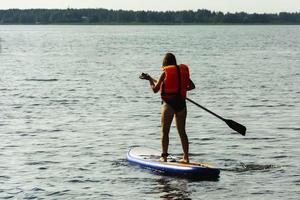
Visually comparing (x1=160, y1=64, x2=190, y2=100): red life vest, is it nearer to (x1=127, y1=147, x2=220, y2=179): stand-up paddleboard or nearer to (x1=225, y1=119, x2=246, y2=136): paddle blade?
(x1=127, y1=147, x2=220, y2=179): stand-up paddleboard

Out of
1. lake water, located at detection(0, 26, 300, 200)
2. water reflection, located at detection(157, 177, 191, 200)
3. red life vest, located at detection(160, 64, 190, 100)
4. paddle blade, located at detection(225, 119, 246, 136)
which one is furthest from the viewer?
paddle blade, located at detection(225, 119, 246, 136)

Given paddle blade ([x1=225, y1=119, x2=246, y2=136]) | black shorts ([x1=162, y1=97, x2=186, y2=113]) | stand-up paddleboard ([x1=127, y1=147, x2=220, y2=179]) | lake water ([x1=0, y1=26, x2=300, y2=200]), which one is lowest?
lake water ([x1=0, y1=26, x2=300, y2=200])

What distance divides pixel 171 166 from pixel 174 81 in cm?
180

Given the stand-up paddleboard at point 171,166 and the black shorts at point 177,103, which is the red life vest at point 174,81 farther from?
the stand-up paddleboard at point 171,166

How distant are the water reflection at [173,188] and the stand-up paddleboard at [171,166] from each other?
0.77 ft

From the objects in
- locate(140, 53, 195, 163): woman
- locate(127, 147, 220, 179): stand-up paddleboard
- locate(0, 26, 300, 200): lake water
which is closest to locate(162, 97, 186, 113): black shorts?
locate(140, 53, 195, 163): woman

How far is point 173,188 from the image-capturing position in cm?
1417

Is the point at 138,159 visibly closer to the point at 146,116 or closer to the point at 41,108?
the point at 146,116

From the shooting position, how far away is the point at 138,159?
1617 centimetres

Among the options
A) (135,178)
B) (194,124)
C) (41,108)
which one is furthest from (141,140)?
(41,108)

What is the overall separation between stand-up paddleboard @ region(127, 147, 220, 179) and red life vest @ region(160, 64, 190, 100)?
1451 mm

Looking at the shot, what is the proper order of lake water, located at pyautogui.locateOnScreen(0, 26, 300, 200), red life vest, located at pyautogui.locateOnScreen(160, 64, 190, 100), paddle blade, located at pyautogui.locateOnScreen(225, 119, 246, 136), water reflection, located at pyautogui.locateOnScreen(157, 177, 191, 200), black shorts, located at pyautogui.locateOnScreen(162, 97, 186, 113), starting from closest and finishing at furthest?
1. water reflection, located at pyautogui.locateOnScreen(157, 177, 191, 200)
2. lake water, located at pyautogui.locateOnScreen(0, 26, 300, 200)
3. red life vest, located at pyautogui.locateOnScreen(160, 64, 190, 100)
4. black shorts, located at pyautogui.locateOnScreen(162, 97, 186, 113)
5. paddle blade, located at pyautogui.locateOnScreen(225, 119, 246, 136)

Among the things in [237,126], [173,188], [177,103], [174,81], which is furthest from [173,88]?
[237,126]

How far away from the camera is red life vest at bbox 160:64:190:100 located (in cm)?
1464
